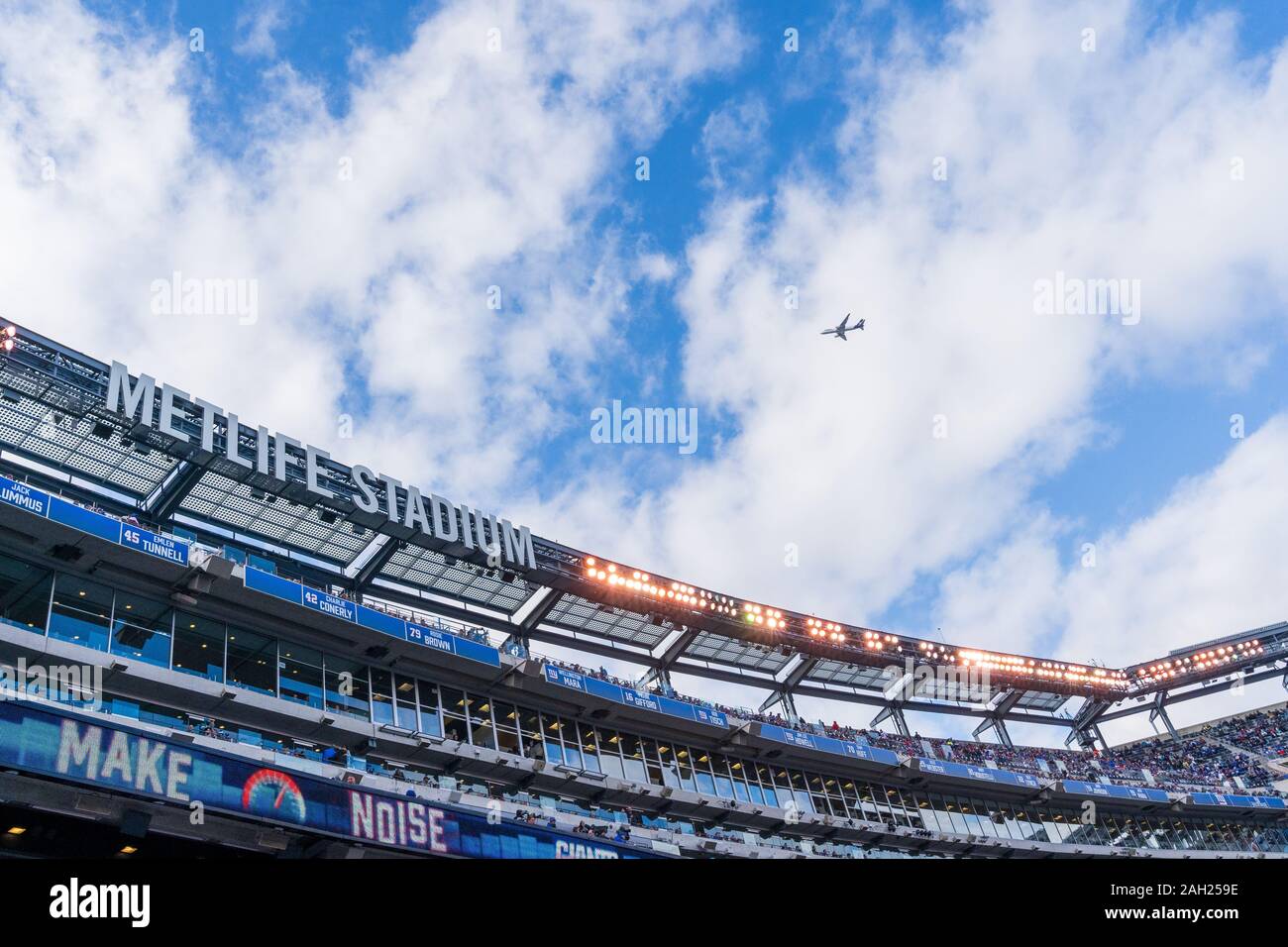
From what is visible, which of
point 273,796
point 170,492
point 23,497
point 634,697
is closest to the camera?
point 273,796

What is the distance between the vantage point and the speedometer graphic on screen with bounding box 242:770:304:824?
2636cm

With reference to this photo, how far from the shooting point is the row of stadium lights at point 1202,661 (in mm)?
79125

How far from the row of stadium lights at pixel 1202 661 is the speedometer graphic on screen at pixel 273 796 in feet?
248

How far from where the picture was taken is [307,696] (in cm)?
3959

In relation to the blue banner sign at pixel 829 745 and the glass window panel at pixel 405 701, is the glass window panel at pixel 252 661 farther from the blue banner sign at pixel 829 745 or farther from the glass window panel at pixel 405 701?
Answer: the blue banner sign at pixel 829 745

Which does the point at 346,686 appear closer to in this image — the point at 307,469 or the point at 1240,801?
the point at 307,469

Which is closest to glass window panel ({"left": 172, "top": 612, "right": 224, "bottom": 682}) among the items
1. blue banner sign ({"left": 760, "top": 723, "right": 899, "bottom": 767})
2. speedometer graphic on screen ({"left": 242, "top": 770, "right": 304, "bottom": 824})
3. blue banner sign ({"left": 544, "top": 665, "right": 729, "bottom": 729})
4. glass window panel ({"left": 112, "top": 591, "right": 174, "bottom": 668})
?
glass window panel ({"left": 112, "top": 591, "right": 174, "bottom": 668})

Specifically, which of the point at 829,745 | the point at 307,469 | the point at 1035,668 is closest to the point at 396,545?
the point at 307,469

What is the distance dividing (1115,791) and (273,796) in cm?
6108

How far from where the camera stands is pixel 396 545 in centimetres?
4731

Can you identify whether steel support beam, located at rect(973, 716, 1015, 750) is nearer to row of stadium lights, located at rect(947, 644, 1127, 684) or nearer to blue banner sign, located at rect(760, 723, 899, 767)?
row of stadium lights, located at rect(947, 644, 1127, 684)

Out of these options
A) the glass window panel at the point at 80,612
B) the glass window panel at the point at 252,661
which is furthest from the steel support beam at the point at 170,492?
Result: the glass window panel at the point at 252,661

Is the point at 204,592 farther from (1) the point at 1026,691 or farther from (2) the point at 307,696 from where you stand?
(1) the point at 1026,691
